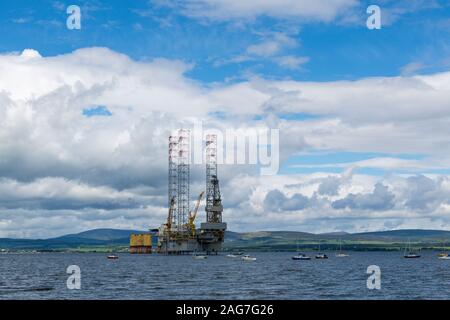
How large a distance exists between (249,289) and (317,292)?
1268 centimetres
